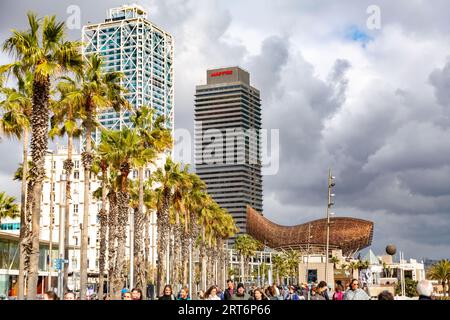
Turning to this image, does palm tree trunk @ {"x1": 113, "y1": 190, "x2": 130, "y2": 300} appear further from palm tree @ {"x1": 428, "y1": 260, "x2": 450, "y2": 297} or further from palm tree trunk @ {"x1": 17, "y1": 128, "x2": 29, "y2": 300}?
palm tree @ {"x1": 428, "y1": 260, "x2": 450, "y2": 297}

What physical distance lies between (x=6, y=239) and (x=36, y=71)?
4812 cm

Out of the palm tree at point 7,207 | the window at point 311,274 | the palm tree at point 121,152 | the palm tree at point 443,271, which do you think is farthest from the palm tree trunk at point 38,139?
the window at point 311,274

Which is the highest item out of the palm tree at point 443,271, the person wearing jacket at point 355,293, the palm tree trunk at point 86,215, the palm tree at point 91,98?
the palm tree at point 91,98

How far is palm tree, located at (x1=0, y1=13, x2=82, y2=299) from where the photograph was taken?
27391mm

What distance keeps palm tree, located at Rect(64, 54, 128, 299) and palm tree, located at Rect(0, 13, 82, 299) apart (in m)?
5.48

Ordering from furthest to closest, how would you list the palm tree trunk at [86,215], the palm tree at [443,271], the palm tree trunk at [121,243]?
the palm tree at [443,271] < the palm tree trunk at [121,243] < the palm tree trunk at [86,215]

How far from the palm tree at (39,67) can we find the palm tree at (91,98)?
5.48 metres

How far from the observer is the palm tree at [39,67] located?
89.9 feet

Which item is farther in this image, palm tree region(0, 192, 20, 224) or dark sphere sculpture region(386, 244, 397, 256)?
dark sphere sculpture region(386, 244, 397, 256)

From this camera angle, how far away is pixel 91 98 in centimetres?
3575

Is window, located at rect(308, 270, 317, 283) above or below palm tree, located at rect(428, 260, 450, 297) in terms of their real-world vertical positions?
Answer: below

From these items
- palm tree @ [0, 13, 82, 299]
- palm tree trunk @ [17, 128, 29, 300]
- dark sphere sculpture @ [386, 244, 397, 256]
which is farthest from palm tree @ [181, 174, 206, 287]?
dark sphere sculpture @ [386, 244, 397, 256]

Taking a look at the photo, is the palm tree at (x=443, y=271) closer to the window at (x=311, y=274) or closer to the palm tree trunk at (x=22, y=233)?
the window at (x=311, y=274)
